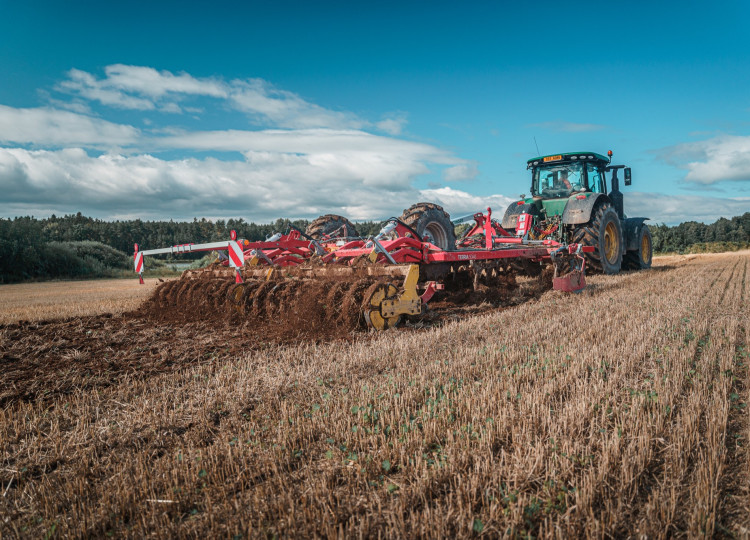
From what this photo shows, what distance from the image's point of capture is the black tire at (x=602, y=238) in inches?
388

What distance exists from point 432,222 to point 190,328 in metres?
4.65

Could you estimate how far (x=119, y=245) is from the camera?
37594 mm

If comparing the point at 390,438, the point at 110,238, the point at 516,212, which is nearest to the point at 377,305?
the point at 390,438

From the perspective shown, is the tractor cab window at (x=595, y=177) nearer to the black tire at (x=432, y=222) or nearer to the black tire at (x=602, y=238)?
the black tire at (x=602, y=238)

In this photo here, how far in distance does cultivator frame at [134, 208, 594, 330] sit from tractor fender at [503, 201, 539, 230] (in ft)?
4.53

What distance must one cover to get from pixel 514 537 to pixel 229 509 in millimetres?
1092

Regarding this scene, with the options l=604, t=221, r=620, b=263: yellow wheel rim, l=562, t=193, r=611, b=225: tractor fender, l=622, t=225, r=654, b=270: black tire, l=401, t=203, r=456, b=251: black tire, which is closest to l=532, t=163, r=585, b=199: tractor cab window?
l=562, t=193, r=611, b=225: tractor fender

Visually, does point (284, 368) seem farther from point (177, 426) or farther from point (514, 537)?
point (514, 537)

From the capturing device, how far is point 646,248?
13.2m

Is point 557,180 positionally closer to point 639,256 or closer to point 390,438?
point 639,256

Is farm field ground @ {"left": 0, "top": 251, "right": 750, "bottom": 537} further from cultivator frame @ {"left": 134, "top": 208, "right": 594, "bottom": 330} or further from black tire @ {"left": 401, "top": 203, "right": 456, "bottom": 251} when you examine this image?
black tire @ {"left": 401, "top": 203, "right": 456, "bottom": 251}

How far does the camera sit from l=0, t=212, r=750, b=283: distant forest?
22.0 meters

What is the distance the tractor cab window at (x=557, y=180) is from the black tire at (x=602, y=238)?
0.91 metres

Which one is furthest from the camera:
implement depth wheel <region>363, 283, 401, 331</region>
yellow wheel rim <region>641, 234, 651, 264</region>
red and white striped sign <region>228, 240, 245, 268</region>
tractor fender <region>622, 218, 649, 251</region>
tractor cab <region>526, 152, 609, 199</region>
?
yellow wheel rim <region>641, 234, 651, 264</region>
